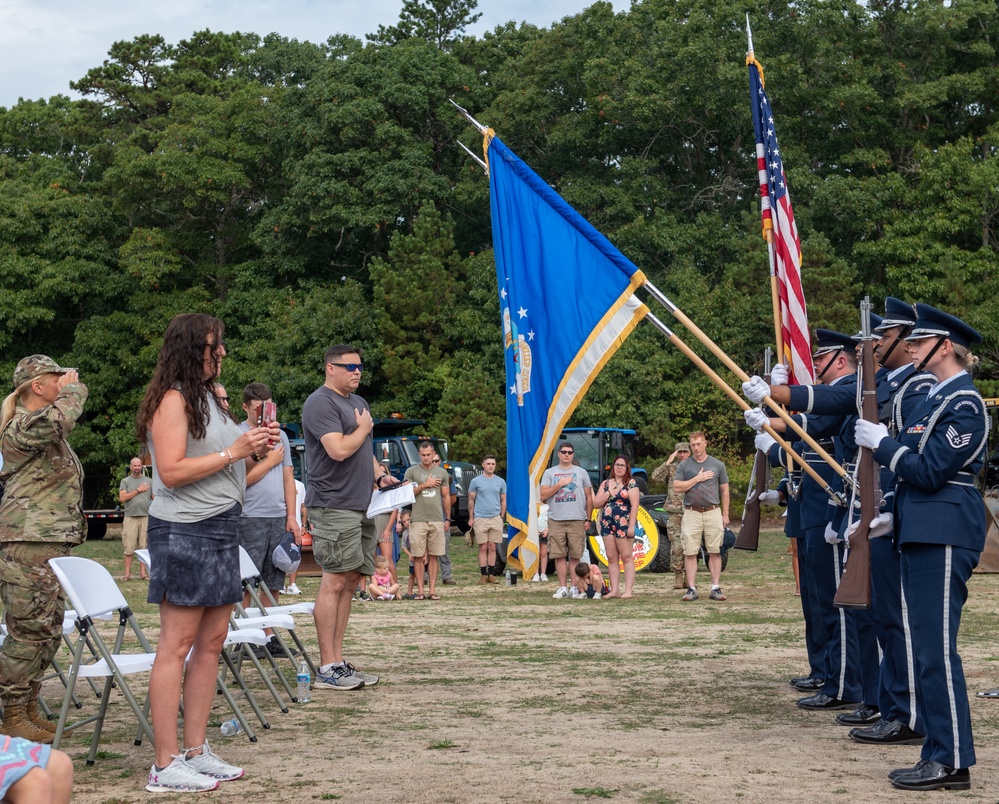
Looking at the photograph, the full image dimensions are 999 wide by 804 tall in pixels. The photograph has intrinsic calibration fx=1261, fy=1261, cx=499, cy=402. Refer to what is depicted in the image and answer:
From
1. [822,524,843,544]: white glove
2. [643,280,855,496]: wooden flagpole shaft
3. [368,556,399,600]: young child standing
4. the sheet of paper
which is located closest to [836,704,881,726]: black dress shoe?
[822,524,843,544]: white glove

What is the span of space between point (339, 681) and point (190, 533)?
2886 millimetres

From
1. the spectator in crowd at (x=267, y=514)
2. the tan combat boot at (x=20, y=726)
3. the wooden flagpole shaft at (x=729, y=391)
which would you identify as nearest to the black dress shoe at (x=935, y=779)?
the wooden flagpole shaft at (x=729, y=391)

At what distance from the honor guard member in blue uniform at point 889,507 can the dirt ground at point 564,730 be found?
0.19 metres

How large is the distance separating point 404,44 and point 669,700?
37.4m

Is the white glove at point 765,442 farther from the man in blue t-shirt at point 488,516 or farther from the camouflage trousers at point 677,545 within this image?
the man in blue t-shirt at point 488,516

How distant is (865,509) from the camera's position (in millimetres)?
5875

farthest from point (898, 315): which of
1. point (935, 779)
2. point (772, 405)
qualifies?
point (935, 779)

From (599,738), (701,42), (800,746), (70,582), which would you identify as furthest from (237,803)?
(701,42)

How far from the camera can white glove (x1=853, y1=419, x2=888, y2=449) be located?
18.5ft

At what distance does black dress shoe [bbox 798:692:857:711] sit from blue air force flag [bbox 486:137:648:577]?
70.7 inches

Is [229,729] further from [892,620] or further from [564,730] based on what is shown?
[892,620]

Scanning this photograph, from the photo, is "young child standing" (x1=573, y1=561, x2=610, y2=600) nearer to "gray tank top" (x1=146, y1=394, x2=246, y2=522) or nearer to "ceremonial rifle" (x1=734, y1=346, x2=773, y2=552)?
"ceremonial rifle" (x1=734, y1=346, x2=773, y2=552)

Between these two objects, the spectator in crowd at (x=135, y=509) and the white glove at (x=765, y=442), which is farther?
the spectator in crowd at (x=135, y=509)

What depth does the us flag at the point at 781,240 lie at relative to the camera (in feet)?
27.3
